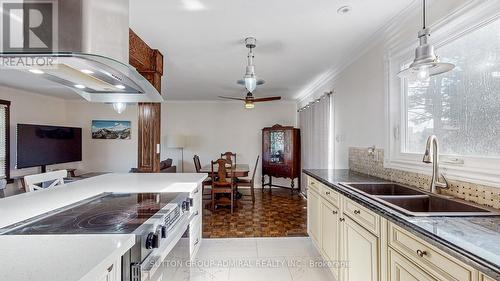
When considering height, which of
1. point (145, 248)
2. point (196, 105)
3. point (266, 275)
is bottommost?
point (266, 275)

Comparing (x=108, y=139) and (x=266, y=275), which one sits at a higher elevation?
(x=108, y=139)

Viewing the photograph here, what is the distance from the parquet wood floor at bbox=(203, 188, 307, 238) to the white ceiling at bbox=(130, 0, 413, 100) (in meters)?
2.21

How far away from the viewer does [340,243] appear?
1.96 m

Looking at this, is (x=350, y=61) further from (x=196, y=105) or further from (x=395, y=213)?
(x=196, y=105)

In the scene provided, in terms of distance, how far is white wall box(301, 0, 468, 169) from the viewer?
1.96 m

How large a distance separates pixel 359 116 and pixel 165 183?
2.21 meters

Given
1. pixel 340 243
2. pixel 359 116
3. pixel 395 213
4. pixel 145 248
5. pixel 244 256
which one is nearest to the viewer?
pixel 145 248

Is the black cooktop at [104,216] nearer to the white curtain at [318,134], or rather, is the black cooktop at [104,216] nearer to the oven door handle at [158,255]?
the oven door handle at [158,255]

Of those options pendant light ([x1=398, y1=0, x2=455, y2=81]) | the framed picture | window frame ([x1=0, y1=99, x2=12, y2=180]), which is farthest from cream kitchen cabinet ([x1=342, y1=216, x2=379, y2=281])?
the framed picture

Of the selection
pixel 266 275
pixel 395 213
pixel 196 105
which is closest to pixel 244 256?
pixel 266 275

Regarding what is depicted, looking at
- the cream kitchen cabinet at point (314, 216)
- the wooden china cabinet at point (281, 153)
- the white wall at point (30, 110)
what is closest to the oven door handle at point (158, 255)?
the cream kitchen cabinet at point (314, 216)

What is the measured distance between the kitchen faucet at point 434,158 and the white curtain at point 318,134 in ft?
7.13

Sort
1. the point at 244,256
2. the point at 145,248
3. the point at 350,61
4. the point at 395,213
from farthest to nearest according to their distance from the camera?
1. the point at 350,61
2. the point at 244,256
3. the point at 395,213
4. the point at 145,248

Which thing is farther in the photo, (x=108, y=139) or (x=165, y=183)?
(x=108, y=139)
